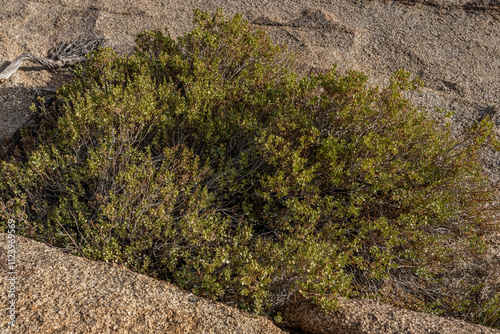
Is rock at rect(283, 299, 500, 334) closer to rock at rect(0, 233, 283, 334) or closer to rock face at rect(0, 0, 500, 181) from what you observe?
rock at rect(0, 233, 283, 334)

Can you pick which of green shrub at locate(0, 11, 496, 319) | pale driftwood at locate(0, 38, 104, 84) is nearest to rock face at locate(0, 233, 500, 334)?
green shrub at locate(0, 11, 496, 319)

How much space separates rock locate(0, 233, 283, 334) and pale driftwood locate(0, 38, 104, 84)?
3388 mm

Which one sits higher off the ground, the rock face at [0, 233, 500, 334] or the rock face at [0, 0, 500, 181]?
the rock face at [0, 0, 500, 181]

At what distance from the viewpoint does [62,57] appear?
19.0 feet

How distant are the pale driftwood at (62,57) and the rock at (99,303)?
339 centimetres

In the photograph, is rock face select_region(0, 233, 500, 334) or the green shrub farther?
the green shrub

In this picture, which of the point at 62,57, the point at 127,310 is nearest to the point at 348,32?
the point at 62,57

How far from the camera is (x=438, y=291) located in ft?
12.1

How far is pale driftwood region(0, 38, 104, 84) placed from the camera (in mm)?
5320

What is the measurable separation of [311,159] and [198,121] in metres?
1.26

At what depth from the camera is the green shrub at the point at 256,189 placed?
3.12m

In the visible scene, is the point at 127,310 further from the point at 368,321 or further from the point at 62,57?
the point at 62,57

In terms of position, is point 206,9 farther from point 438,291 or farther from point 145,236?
point 438,291

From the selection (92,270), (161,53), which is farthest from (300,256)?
(161,53)
